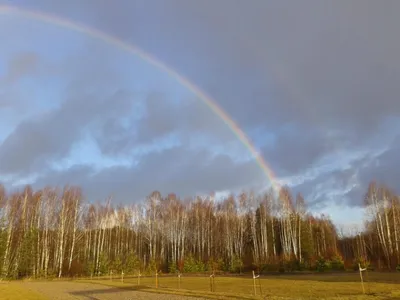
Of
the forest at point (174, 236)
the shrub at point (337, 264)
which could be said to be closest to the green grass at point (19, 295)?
the forest at point (174, 236)

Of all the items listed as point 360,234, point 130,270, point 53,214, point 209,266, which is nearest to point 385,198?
point 360,234

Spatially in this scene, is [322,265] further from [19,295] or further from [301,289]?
[19,295]

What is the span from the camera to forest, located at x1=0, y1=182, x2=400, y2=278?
5106 centimetres

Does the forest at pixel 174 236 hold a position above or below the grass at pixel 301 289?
above

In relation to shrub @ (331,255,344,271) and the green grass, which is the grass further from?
shrub @ (331,255,344,271)

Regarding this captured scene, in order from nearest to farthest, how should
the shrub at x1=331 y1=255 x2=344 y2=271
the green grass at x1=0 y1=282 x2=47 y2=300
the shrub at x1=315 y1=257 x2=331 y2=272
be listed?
the green grass at x1=0 y1=282 x2=47 y2=300 → the shrub at x1=315 y1=257 x2=331 y2=272 → the shrub at x1=331 y1=255 x2=344 y2=271

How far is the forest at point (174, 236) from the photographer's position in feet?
168

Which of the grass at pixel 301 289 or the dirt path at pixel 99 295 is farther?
the dirt path at pixel 99 295

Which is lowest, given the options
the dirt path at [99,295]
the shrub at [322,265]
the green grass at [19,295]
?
the dirt path at [99,295]

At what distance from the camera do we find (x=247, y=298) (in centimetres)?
1722

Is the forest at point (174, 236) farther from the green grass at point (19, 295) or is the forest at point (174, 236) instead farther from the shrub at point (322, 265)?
the green grass at point (19, 295)

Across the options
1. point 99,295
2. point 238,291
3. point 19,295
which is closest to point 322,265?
point 238,291

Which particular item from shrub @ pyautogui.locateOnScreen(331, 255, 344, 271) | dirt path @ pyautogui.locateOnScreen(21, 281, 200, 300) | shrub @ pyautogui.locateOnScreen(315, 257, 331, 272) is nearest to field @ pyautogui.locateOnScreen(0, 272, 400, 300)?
dirt path @ pyautogui.locateOnScreen(21, 281, 200, 300)

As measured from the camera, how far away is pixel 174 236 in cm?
6594
